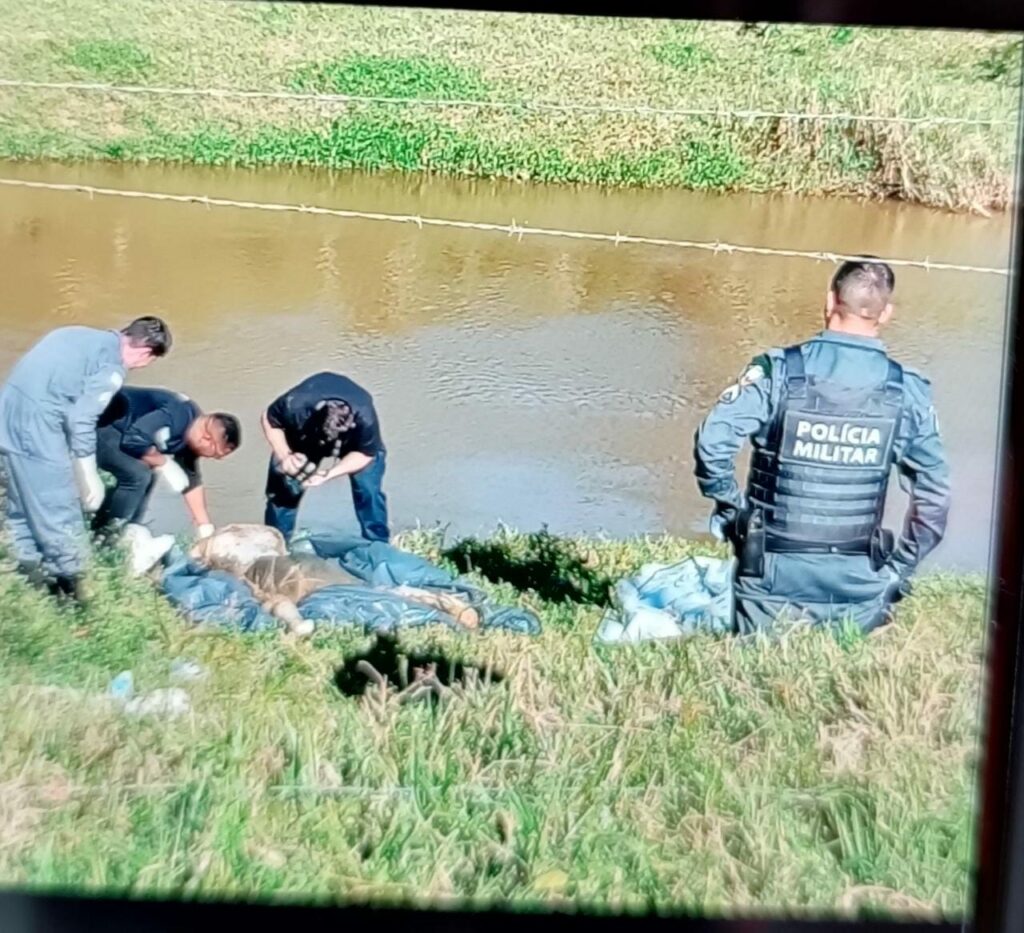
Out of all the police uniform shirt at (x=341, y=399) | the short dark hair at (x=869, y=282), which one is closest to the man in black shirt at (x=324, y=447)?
the police uniform shirt at (x=341, y=399)

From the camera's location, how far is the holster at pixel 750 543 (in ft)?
4.13

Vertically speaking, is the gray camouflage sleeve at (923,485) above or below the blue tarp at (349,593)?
above

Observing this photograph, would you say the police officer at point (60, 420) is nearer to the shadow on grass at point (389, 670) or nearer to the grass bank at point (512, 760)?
the grass bank at point (512, 760)

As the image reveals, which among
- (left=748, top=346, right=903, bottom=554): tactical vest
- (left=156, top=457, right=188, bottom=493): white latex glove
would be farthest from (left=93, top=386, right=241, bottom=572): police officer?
(left=748, top=346, right=903, bottom=554): tactical vest

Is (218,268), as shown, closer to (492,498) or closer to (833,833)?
(492,498)

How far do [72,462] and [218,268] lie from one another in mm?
234

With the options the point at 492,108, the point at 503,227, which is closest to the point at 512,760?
the point at 503,227

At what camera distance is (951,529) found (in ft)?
4.09

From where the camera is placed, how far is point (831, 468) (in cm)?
124

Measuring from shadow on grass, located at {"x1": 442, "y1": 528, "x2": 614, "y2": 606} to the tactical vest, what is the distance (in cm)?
18

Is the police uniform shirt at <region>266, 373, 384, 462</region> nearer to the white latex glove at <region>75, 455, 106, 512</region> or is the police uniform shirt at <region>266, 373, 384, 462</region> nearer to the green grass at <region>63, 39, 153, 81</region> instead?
the white latex glove at <region>75, 455, 106, 512</region>

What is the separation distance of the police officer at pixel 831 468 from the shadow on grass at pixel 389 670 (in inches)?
10.6

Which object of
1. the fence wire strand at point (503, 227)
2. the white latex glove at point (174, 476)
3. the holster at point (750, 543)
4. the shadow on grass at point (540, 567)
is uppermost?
the fence wire strand at point (503, 227)

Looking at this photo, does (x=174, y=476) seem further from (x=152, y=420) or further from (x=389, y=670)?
(x=389, y=670)
